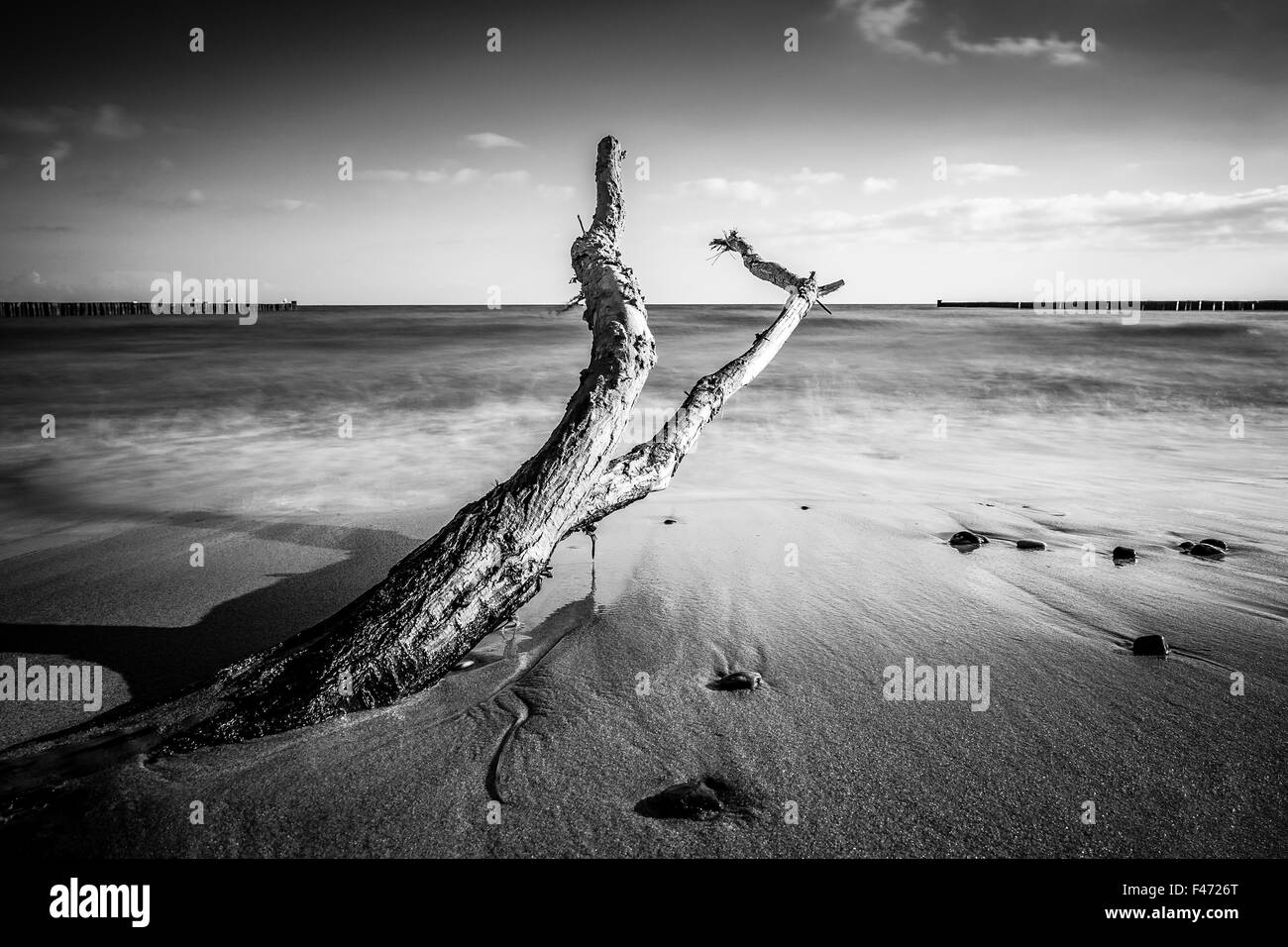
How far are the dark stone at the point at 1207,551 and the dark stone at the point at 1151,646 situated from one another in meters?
1.95

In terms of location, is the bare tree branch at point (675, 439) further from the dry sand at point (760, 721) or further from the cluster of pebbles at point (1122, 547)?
the cluster of pebbles at point (1122, 547)

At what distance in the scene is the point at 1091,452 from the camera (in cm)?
991

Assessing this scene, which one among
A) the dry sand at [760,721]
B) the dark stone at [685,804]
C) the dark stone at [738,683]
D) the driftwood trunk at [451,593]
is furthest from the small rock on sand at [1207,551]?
the dark stone at [685,804]

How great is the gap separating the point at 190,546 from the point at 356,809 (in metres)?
3.82

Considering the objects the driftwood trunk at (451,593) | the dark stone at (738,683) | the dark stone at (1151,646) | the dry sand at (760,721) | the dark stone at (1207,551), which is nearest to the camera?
the dry sand at (760,721)

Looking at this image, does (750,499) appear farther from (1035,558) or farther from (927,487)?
(1035,558)

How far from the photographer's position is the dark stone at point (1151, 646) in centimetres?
357

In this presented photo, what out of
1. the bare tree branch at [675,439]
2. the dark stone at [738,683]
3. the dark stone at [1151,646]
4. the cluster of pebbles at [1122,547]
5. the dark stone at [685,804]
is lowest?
the dark stone at [685,804]

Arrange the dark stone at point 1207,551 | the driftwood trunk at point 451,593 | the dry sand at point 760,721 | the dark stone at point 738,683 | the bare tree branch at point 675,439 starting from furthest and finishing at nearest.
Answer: the dark stone at point 1207,551, the bare tree branch at point 675,439, the dark stone at point 738,683, the driftwood trunk at point 451,593, the dry sand at point 760,721

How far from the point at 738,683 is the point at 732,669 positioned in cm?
22

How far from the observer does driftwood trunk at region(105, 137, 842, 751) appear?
2861 mm

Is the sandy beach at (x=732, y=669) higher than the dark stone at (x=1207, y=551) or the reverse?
the reverse

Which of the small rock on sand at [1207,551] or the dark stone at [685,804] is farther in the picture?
the small rock on sand at [1207,551]

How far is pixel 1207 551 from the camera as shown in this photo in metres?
5.04
